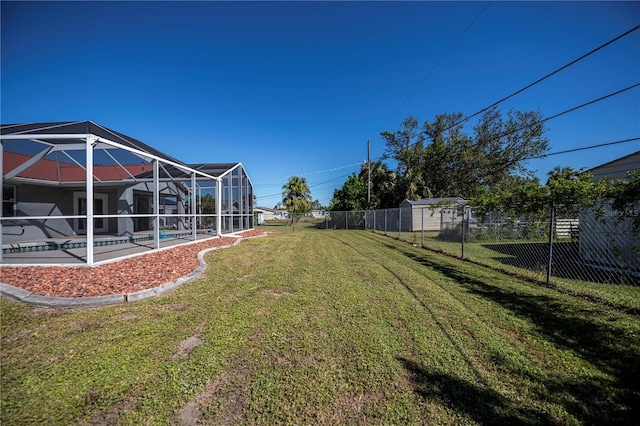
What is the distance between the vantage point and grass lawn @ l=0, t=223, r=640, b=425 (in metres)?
2.01

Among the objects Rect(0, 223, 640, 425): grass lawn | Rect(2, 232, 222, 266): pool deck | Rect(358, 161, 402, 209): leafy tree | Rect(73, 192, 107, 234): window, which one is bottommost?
Rect(0, 223, 640, 425): grass lawn

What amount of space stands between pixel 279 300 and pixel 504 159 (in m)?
35.0

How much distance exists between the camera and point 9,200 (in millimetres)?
9477

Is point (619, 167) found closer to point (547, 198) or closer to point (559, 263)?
point (559, 263)

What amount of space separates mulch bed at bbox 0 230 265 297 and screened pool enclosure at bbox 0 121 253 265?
587mm

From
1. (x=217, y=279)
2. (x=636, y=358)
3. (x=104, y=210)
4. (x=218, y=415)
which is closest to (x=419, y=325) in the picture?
(x=636, y=358)

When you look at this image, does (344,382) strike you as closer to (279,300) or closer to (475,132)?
(279,300)

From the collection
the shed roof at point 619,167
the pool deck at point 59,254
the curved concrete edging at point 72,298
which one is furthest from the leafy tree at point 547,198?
the pool deck at point 59,254

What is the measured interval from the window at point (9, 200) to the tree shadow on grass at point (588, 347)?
15.0 metres

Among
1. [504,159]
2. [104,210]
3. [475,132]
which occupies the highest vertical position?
[475,132]

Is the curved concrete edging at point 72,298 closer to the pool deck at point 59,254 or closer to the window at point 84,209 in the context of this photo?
the pool deck at point 59,254

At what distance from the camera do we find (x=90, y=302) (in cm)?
398

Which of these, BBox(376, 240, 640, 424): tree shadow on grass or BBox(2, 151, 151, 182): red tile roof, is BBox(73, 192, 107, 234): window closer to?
BBox(2, 151, 151, 182): red tile roof

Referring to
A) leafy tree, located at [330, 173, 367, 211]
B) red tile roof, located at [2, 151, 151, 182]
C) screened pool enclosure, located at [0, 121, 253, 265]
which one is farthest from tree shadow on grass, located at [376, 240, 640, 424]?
leafy tree, located at [330, 173, 367, 211]
